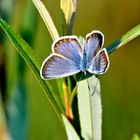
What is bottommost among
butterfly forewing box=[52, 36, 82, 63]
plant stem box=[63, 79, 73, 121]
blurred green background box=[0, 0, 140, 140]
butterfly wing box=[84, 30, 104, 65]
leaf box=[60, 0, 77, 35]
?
blurred green background box=[0, 0, 140, 140]

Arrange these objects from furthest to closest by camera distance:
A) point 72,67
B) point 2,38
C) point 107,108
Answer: point 107,108
point 2,38
point 72,67

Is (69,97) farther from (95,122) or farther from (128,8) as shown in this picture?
(128,8)

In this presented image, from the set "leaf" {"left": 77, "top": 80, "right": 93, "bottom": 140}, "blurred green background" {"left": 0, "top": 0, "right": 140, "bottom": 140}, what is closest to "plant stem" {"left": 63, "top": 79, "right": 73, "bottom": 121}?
"leaf" {"left": 77, "top": 80, "right": 93, "bottom": 140}

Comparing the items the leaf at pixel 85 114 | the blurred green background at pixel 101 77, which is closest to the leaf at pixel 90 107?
the leaf at pixel 85 114

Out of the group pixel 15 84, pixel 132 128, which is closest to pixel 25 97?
pixel 15 84

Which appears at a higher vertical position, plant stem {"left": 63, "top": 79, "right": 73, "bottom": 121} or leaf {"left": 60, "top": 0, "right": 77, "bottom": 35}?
leaf {"left": 60, "top": 0, "right": 77, "bottom": 35}

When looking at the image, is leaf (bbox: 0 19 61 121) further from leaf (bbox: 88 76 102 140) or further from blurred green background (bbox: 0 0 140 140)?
blurred green background (bbox: 0 0 140 140)

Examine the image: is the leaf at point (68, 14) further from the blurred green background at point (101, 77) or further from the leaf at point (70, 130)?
the blurred green background at point (101, 77)
